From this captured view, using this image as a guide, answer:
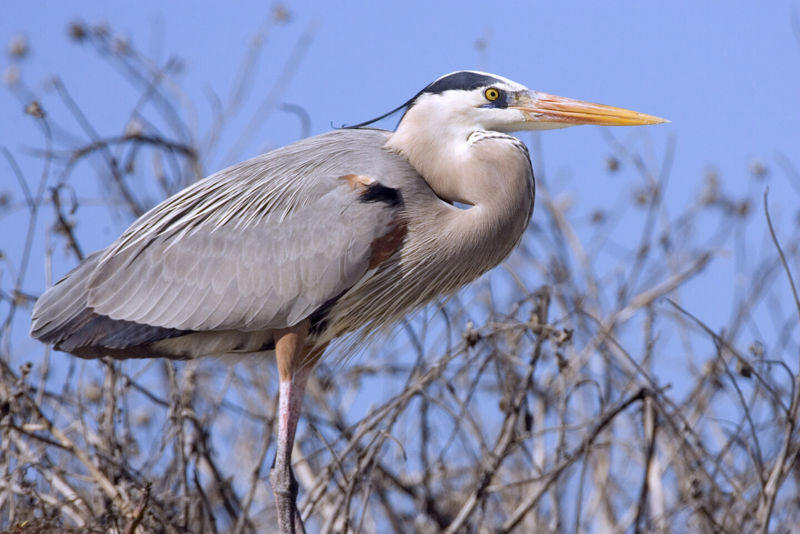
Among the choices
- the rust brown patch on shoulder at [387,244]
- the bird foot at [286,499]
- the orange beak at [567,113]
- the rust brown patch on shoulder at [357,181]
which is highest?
the orange beak at [567,113]

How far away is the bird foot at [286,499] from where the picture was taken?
14.2ft

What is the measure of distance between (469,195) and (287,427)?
108cm

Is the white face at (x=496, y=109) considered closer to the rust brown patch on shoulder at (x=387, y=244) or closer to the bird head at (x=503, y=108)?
the bird head at (x=503, y=108)

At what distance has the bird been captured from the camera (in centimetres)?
425

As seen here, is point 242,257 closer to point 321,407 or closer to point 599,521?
point 321,407

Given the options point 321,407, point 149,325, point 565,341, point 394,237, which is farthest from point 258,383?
point 565,341

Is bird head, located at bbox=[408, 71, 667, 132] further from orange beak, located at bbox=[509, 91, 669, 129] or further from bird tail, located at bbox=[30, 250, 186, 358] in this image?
bird tail, located at bbox=[30, 250, 186, 358]

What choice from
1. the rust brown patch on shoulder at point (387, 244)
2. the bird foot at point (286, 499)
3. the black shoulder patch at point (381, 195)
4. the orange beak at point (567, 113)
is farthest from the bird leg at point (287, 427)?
the orange beak at point (567, 113)

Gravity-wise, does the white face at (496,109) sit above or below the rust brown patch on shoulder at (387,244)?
above

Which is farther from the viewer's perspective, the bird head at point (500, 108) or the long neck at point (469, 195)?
the bird head at point (500, 108)

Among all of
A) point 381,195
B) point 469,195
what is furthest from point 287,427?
point 469,195

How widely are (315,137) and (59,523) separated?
1783 mm

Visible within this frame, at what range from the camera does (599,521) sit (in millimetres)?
5137

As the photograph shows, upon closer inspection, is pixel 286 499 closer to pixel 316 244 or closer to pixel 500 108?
pixel 316 244
